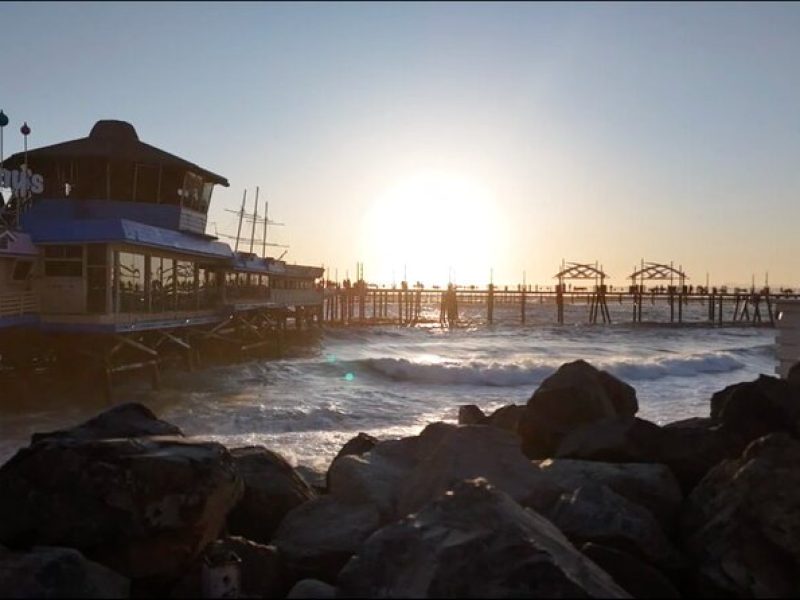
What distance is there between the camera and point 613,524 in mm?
5234

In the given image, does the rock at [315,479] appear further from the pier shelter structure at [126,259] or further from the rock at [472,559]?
the pier shelter structure at [126,259]

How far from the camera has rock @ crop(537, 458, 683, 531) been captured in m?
5.95

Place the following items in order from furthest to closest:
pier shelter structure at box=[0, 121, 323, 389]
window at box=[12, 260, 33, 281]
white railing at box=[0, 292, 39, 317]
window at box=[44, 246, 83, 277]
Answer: window at box=[44, 246, 83, 277], pier shelter structure at box=[0, 121, 323, 389], window at box=[12, 260, 33, 281], white railing at box=[0, 292, 39, 317]

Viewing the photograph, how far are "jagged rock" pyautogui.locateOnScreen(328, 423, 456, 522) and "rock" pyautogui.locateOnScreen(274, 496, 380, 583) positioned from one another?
125 mm

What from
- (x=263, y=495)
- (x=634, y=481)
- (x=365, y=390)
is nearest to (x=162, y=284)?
(x=365, y=390)

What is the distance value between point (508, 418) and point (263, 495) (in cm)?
405

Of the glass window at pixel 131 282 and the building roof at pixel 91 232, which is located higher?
the building roof at pixel 91 232

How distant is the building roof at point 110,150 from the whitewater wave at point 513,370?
456 inches

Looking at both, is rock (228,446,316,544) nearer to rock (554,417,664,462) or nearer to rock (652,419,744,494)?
rock (554,417,664,462)

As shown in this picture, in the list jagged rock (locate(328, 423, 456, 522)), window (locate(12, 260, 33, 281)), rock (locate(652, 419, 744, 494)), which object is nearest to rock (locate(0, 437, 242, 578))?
jagged rock (locate(328, 423, 456, 522))

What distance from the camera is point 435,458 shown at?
6156mm

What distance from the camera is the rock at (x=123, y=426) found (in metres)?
7.43

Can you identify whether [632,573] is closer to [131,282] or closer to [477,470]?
[477,470]

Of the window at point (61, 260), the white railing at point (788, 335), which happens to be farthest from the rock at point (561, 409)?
the window at point (61, 260)
